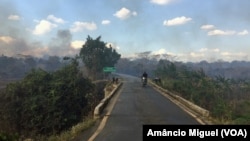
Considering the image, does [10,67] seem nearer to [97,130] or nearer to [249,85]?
[249,85]

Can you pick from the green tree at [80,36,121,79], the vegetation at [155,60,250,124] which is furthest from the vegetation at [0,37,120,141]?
the green tree at [80,36,121,79]

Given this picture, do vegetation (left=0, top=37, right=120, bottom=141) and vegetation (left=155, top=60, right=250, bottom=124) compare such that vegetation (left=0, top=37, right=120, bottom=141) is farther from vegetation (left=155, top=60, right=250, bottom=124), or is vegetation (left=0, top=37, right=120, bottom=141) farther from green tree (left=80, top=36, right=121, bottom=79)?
green tree (left=80, top=36, right=121, bottom=79)

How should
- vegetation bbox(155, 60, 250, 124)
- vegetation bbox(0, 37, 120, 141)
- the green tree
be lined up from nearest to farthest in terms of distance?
vegetation bbox(155, 60, 250, 124)
vegetation bbox(0, 37, 120, 141)
the green tree

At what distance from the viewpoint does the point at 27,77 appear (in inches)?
1571

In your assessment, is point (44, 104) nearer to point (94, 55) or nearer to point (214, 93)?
point (214, 93)

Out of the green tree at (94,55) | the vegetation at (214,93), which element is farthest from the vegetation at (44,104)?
the green tree at (94,55)

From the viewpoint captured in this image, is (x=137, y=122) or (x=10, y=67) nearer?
(x=137, y=122)

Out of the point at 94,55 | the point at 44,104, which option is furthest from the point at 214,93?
the point at 94,55

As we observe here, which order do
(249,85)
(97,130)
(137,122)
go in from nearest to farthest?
(97,130)
(137,122)
(249,85)

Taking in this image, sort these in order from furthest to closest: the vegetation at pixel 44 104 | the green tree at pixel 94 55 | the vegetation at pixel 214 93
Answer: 1. the green tree at pixel 94 55
2. the vegetation at pixel 44 104
3. the vegetation at pixel 214 93

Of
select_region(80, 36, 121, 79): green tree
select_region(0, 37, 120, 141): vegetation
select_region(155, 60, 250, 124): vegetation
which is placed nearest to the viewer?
select_region(155, 60, 250, 124): vegetation

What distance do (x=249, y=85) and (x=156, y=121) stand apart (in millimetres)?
47036

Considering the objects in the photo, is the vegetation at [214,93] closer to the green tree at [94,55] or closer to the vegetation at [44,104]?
the vegetation at [44,104]

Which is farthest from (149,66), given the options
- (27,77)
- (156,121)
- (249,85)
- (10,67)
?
(156,121)
